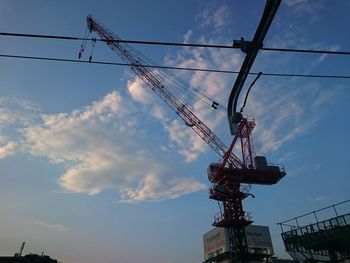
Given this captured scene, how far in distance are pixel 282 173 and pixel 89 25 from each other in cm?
5314

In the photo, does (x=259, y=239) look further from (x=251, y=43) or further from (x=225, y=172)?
(x=251, y=43)

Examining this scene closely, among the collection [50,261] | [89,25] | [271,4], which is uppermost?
[89,25]

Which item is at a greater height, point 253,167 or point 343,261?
point 253,167

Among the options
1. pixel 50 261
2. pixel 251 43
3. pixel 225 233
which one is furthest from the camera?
pixel 225 233

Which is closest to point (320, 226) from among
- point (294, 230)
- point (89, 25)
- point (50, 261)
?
point (294, 230)

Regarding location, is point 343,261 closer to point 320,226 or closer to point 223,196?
point 320,226

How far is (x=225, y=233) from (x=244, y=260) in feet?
50.8

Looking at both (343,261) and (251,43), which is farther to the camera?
(343,261)

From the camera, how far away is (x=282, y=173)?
230ft

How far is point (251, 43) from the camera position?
9930 mm

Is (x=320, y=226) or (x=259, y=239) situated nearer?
(x=320, y=226)

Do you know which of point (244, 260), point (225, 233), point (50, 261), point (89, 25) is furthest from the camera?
point (225, 233)

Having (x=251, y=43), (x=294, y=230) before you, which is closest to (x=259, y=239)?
(x=294, y=230)

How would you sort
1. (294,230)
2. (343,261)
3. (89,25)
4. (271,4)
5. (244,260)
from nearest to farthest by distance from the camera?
(271,4) → (343,261) → (294,230) → (244,260) → (89,25)
